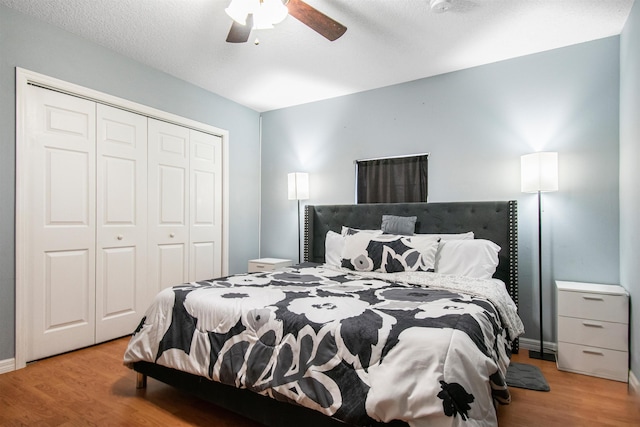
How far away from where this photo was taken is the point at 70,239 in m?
2.76

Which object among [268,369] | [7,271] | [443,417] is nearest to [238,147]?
[7,271]

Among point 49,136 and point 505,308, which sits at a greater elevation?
point 49,136

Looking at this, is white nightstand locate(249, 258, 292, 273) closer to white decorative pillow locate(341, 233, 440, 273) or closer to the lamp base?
white decorative pillow locate(341, 233, 440, 273)

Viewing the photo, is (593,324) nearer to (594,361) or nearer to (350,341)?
(594,361)

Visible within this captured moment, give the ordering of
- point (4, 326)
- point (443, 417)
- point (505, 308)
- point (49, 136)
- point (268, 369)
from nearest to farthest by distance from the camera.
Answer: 1. point (443, 417)
2. point (268, 369)
3. point (505, 308)
4. point (4, 326)
5. point (49, 136)

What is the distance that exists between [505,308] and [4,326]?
340 cm

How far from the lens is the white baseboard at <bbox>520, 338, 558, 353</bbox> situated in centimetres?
Result: 287

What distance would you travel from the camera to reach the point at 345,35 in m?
2.72

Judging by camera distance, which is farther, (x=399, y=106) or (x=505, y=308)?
(x=399, y=106)

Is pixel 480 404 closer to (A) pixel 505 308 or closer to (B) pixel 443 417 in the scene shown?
(B) pixel 443 417

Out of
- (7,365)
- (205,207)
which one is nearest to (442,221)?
(205,207)

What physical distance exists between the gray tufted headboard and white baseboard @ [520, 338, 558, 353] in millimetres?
211

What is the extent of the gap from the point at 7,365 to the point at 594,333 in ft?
13.6

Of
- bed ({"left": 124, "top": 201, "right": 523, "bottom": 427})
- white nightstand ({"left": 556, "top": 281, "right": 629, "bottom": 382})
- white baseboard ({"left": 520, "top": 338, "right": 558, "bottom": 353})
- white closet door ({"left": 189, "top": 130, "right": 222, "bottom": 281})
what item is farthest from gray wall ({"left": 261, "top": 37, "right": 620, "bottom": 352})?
white closet door ({"left": 189, "top": 130, "right": 222, "bottom": 281})
